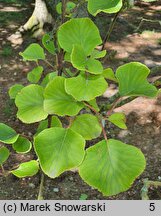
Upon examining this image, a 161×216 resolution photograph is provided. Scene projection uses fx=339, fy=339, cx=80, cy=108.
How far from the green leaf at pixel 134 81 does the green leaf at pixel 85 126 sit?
163 millimetres

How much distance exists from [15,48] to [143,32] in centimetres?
235

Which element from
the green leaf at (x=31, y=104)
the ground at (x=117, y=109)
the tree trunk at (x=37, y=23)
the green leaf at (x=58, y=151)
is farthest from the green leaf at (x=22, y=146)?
the tree trunk at (x=37, y=23)

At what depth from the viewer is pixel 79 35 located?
1.09 metres

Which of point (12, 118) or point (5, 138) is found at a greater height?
point (5, 138)

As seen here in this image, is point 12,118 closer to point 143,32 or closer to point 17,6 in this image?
point 143,32

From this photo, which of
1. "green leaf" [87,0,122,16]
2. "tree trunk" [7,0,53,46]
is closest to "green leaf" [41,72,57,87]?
"green leaf" [87,0,122,16]

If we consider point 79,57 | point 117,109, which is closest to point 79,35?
point 79,57

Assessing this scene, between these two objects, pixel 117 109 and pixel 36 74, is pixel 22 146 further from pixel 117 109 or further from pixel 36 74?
pixel 117 109

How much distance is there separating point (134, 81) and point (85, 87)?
226 millimetres

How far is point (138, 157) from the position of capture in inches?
42.9

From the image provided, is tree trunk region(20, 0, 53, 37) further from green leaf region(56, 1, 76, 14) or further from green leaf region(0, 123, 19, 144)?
green leaf region(0, 123, 19, 144)

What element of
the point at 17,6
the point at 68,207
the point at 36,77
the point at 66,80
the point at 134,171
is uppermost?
the point at 66,80

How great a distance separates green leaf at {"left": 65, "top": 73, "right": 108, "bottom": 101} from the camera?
1030mm

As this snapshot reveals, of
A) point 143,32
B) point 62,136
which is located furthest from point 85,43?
point 143,32
